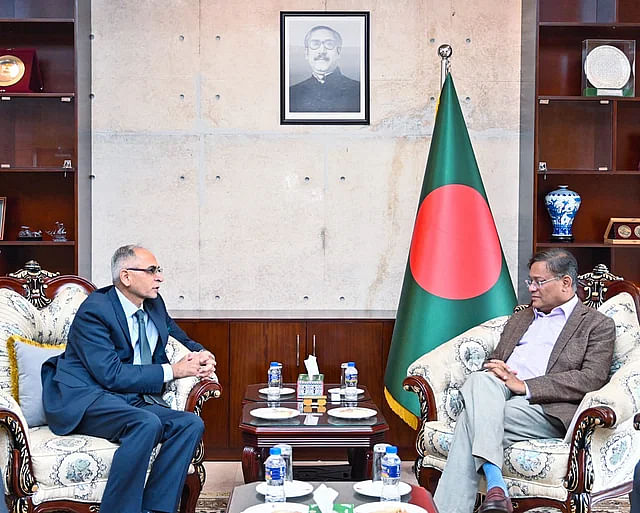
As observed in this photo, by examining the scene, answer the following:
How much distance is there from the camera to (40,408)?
3.90 m

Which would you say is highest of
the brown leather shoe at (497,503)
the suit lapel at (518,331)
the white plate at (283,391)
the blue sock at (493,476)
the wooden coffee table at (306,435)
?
the suit lapel at (518,331)

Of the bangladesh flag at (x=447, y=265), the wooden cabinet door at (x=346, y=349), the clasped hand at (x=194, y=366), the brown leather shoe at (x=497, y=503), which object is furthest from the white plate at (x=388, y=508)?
the wooden cabinet door at (x=346, y=349)

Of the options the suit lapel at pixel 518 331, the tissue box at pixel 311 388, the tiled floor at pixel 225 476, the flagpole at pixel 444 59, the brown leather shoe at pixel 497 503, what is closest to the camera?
the brown leather shoe at pixel 497 503

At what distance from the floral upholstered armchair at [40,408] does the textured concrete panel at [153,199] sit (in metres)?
1.25

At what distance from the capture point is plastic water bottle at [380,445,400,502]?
2898mm

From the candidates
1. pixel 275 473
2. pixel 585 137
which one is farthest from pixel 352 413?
pixel 585 137

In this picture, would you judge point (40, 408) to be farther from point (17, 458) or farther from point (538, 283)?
point (538, 283)

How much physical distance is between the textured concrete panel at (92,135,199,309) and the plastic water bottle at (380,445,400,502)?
293 centimetres

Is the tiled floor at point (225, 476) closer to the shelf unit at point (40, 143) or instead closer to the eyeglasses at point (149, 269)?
the eyeglasses at point (149, 269)

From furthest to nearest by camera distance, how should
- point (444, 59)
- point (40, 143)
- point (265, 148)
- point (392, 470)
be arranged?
1. point (265, 148)
2. point (40, 143)
3. point (444, 59)
4. point (392, 470)

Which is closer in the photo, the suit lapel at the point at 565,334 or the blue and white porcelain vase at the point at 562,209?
the suit lapel at the point at 565,334

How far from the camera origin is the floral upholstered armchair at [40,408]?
348 centimetres

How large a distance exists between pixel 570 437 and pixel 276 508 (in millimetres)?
1378

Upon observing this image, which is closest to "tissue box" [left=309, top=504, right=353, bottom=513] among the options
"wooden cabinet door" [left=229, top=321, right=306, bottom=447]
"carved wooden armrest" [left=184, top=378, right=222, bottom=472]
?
"carved wooden armrest" [left=184, top=378, right=222, bottom=472]
